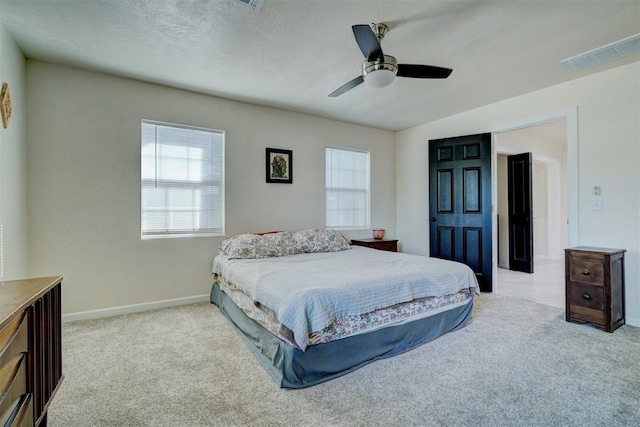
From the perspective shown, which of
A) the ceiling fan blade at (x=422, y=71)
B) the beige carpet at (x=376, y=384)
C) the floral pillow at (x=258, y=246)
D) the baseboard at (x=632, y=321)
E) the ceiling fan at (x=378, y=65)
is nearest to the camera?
the beige carpet at (x=376, y=384)

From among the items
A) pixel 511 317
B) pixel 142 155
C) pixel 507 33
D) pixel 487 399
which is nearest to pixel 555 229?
pixel 511 317

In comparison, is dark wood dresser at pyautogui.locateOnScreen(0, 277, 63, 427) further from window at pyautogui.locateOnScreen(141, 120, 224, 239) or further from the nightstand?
the nightstand

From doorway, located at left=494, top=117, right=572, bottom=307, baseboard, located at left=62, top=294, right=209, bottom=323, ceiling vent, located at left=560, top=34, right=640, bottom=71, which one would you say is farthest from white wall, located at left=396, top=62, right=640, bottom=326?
baseboard, located at left=62, top=294, right=209, bottom=323

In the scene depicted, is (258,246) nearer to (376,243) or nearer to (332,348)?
(332,348)

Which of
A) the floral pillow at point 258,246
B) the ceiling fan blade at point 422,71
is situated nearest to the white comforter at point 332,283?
the floral pillow at point 258,246

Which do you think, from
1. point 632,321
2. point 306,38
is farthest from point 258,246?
point 632,321

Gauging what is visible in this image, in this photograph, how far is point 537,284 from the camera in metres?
4.62

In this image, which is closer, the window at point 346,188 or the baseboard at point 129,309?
the baseboard at point 129,309

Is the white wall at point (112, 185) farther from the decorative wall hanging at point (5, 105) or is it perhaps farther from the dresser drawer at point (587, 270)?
the dresser drawer at point (587, 270)

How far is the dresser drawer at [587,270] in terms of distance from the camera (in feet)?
9.16

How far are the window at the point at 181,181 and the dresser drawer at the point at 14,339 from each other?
2440mm

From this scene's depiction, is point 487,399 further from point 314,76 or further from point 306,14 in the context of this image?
point 314,76

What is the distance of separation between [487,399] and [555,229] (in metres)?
6.77

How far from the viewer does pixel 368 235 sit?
17.1 feet
